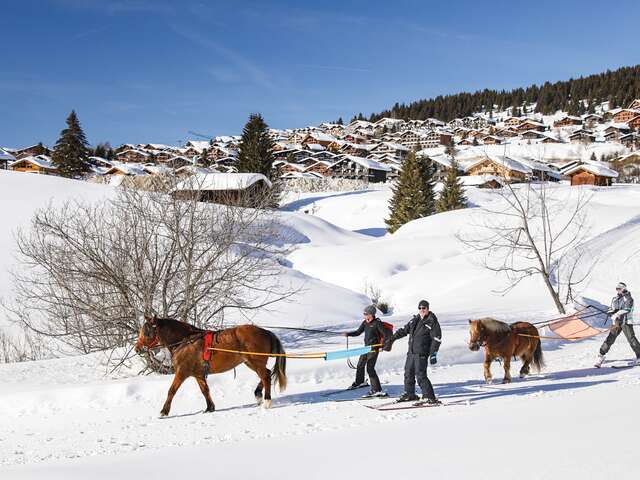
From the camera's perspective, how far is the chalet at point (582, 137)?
369ft

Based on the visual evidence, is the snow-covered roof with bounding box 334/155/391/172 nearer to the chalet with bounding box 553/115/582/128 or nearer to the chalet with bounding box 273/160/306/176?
the chalet with bounding box 273/160/306/176

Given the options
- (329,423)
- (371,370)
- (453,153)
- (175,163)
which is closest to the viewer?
(329,423)

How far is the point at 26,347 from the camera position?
62.8 feet

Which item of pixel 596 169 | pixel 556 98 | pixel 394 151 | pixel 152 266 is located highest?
pixel 556 98

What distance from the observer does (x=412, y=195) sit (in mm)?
48469

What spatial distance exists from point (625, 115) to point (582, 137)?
18754 mm

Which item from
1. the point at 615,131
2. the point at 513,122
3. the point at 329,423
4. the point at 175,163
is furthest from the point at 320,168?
the point at 513,122

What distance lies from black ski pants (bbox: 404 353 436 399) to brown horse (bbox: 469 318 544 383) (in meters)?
1.60

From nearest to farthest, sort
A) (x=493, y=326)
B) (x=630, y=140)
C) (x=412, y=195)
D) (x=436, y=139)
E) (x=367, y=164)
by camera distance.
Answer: (x=493, y=326)
(x=412, y=195)
(x=367, y=164)
(x=630, y=140)
(x=436, y=139)

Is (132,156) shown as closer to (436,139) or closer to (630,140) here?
(436,139)

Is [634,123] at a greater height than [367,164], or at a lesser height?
greater

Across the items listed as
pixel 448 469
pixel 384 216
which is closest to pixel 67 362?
pixel 448 469

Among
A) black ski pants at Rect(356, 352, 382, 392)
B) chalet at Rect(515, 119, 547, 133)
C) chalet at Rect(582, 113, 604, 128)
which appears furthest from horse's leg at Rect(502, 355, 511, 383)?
chalet at Rect(582, 113, 604, 128)

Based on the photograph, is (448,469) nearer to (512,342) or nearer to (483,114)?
(512,342)
